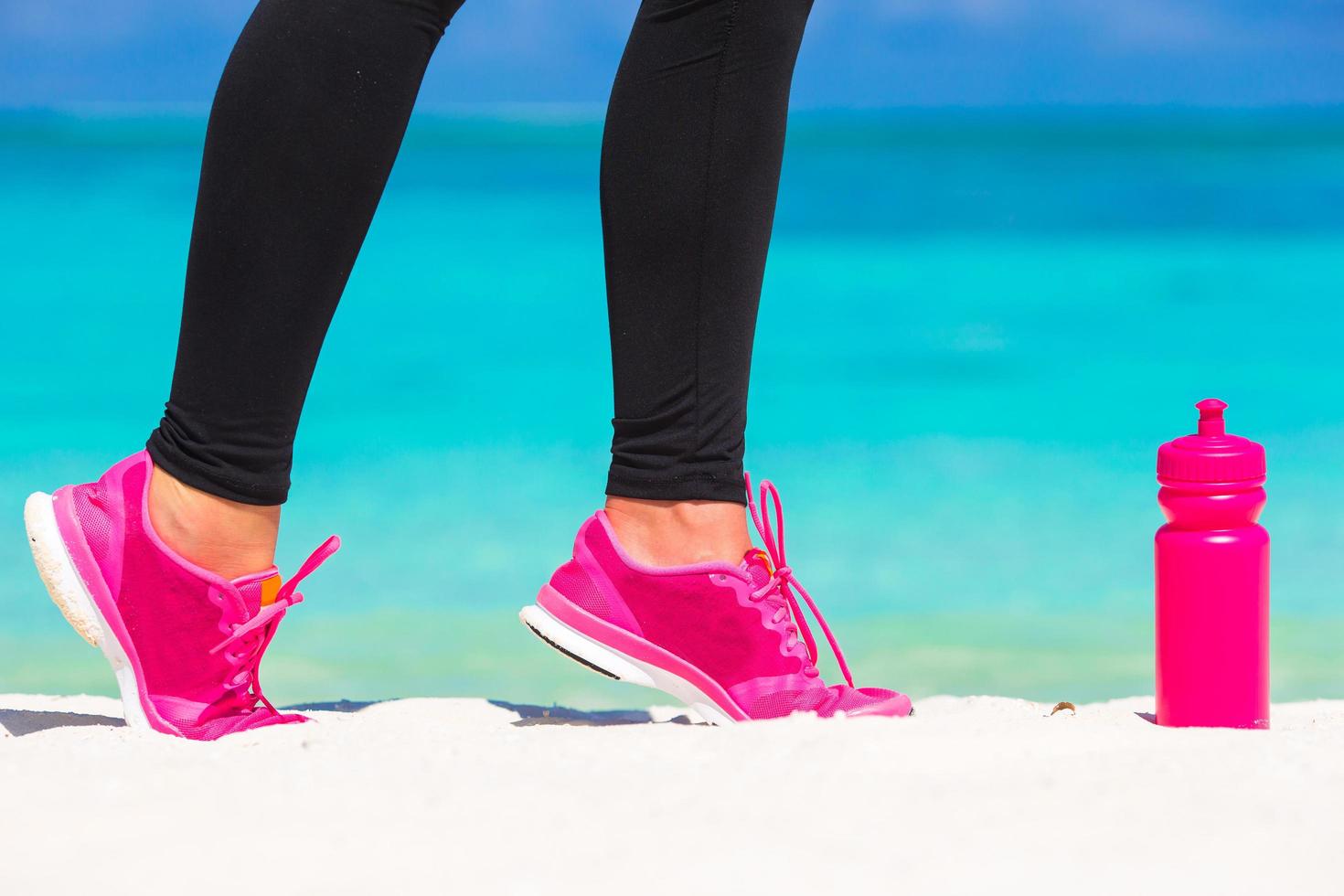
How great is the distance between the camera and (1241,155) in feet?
21.1

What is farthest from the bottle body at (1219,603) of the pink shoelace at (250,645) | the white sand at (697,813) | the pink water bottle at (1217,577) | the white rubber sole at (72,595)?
the white rubber sole at (72,595)

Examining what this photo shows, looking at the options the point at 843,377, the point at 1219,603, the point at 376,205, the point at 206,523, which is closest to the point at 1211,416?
the point at 1219,603

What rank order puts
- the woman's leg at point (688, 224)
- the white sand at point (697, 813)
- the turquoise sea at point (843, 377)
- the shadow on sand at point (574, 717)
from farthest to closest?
the turquoise sea at point (843, 377), the shadow on sand at point (574, 717), the woman's leg at point (688, 224), the white sand at point (697, 813)

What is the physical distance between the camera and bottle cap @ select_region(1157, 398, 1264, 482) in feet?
3.40

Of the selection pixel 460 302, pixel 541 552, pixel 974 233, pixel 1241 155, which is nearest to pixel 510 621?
pixel 541 552

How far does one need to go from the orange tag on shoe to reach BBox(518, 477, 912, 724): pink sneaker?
0.61 feet

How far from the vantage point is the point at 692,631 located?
107 centimetres

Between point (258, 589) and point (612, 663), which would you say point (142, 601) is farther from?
point (612, 663)

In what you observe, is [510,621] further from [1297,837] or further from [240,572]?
[1297,837]

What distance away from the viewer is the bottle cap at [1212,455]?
1036mm

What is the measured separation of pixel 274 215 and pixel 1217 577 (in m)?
0.71

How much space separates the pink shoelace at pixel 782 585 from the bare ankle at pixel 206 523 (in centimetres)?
36

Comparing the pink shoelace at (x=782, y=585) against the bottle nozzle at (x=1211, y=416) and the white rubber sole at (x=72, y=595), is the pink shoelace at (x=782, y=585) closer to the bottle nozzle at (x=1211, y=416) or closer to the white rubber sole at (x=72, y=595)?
the bottle nozzle at (x=1211, y=416)

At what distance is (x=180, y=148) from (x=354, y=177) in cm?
654
